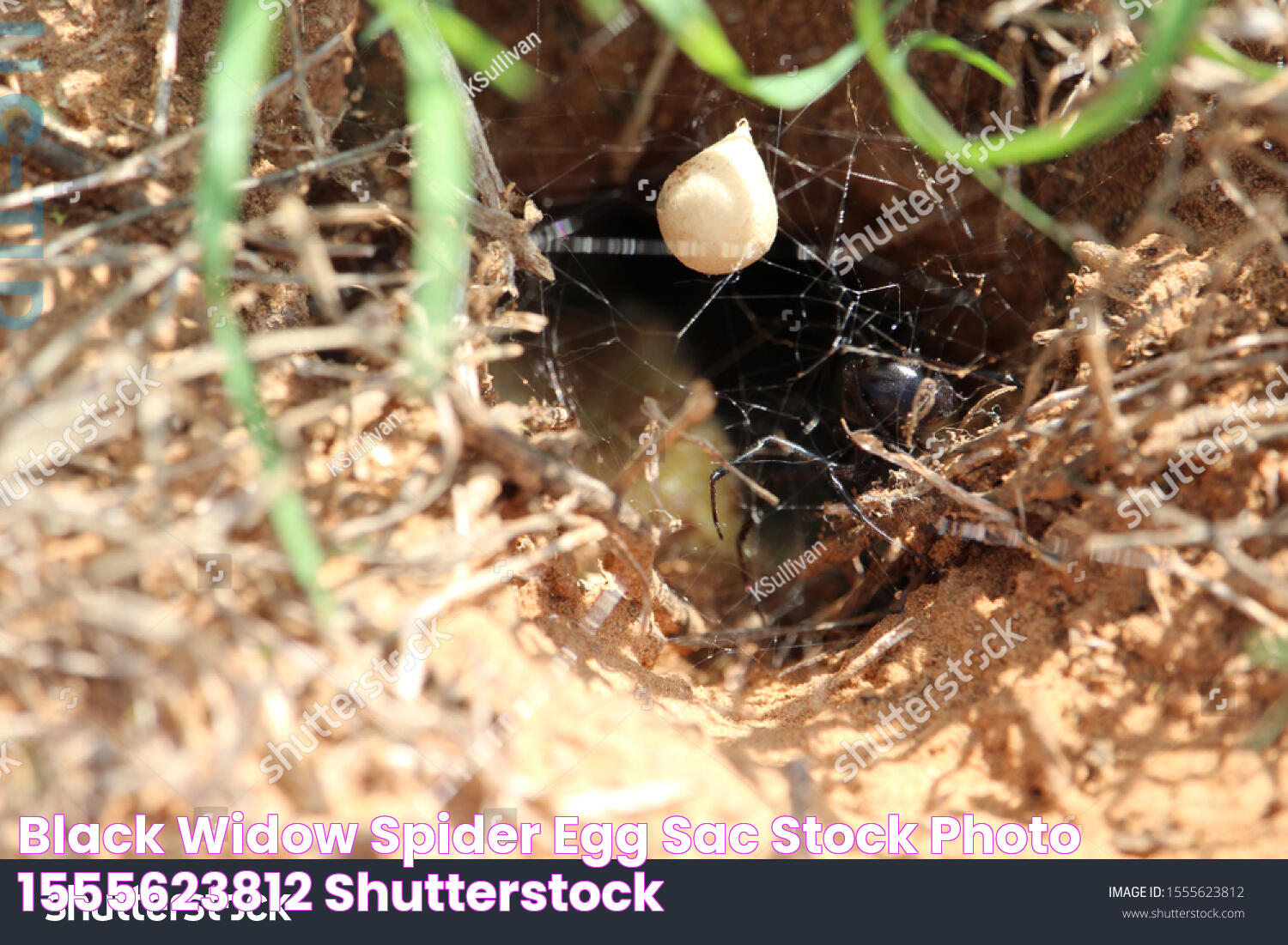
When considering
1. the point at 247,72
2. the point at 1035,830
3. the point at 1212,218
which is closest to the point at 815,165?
the point at 1212,218

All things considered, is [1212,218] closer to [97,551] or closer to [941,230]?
[941,230]

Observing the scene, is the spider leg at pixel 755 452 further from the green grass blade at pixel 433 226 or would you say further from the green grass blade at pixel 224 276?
the green grass blade at pixel 224 276

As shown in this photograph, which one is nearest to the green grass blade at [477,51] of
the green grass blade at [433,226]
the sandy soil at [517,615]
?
the green grass blade at [433,226]

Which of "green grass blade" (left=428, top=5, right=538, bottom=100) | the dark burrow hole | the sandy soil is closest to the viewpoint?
the sandy soil

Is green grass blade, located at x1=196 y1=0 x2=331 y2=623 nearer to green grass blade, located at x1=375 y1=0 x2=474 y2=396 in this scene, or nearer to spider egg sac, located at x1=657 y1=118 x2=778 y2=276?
green grass blade, located at x1=375 y1=0 x2=474 y2=396

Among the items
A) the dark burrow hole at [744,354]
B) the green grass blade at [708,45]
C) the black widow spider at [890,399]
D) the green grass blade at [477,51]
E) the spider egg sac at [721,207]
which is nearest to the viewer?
the green grass blade at [708,45]

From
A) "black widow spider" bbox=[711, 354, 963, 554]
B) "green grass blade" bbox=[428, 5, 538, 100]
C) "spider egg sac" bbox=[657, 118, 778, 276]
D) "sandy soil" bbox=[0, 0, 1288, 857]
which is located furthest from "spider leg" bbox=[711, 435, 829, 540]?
"green grass blade" bbox=[428, 5, 538, 100]
